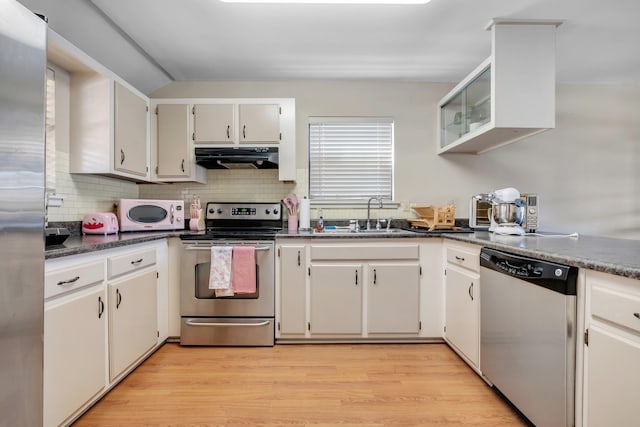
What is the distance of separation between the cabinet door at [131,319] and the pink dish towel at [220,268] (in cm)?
43

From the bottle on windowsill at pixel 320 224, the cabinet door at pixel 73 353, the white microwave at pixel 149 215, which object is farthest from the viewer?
the bottle on windowsill at pixel 320 224

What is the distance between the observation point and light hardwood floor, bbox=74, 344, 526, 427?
5.31 feet

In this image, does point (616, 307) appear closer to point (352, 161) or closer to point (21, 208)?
point (21, 208)

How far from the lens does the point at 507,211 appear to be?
2.25 metres

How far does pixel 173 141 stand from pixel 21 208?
1992 millimetres

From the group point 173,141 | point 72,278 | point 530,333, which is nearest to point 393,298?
point 530,333

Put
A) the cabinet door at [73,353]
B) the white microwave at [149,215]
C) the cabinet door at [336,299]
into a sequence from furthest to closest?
the white microwave at [149,215]
the cabinet door at [336,299]
the cabinet door at [73,353]

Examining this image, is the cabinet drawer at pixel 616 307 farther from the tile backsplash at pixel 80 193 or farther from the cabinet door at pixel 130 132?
the tile backsplash at pixel 80 193

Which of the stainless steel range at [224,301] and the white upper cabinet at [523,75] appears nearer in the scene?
the white upper cabinet at [523,75]

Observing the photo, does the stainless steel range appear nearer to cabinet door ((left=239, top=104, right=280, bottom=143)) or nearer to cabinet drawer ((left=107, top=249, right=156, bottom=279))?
cabinet drawer ((left=107, top=249, right=156, bottom=279))

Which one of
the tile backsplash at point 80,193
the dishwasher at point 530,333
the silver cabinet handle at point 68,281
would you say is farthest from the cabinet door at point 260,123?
the dishwasher at point 530,333

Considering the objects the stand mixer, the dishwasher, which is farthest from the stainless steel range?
the stand mixer

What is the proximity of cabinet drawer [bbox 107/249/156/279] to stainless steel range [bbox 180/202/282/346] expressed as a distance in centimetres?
27

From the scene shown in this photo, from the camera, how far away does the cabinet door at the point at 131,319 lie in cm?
181
